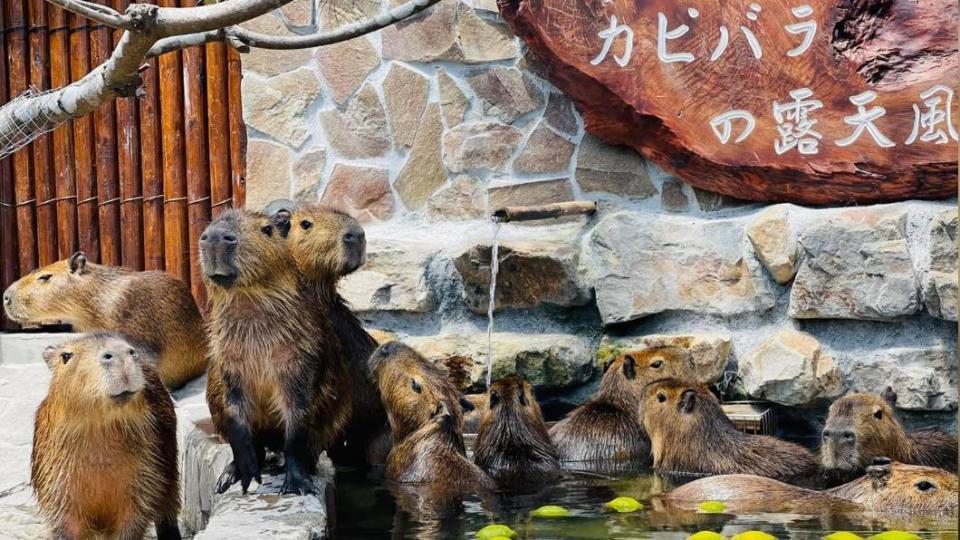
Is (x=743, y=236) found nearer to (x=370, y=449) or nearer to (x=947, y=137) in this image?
(x=947, y=137)

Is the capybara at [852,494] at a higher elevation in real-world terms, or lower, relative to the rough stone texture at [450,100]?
lower

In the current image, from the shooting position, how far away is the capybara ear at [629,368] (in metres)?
6.38

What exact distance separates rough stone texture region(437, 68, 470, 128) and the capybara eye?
364 centimetres

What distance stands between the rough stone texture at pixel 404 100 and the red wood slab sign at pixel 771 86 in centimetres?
78

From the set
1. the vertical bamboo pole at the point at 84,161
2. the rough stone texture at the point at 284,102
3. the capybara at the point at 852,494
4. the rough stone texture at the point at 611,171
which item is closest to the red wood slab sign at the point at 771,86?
the rough stone texture at the point at 611,171

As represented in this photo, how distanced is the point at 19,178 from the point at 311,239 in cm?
466

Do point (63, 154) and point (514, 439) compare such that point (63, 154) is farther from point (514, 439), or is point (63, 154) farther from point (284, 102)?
point (514, 439)

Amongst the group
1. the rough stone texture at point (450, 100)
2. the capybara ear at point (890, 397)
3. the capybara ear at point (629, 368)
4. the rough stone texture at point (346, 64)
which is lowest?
the capybara ear at point (890, 397)

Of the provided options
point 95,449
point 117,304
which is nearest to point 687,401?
point 95,449

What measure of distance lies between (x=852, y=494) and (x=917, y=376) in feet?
5.47

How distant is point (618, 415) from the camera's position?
6.25 m

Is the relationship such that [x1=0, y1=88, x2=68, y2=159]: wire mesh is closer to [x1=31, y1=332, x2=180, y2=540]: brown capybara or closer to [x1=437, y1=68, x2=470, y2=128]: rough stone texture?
[x1=31, y1=332, x2=180, y2=540]: brown capybara

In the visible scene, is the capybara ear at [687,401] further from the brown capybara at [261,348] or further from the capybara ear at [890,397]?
the brown capybara at [261,348]

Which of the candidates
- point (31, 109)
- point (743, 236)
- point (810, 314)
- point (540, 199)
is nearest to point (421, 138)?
point (540, 199)
